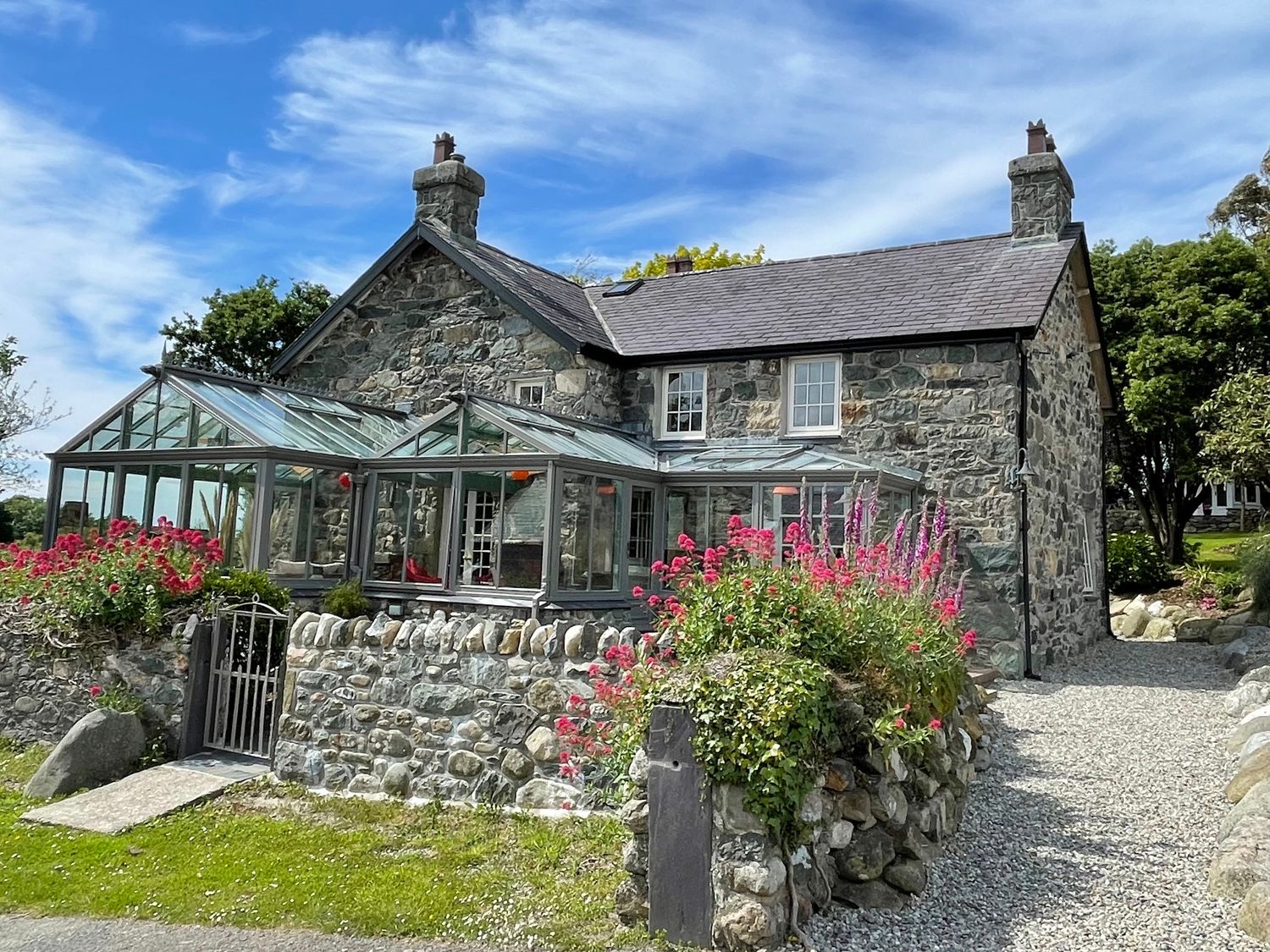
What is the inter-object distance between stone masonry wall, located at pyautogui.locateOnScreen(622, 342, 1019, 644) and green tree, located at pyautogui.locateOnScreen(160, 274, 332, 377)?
20039 mm

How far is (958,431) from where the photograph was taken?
1324 cm

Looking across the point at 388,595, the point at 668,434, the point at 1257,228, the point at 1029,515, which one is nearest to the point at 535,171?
the point at 668,434

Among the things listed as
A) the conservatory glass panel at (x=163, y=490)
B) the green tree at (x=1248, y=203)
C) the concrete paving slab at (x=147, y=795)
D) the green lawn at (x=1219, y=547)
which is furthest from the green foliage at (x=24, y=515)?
the green tree at (x=1248, y=203)

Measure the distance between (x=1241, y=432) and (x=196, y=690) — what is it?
1755 centimetres

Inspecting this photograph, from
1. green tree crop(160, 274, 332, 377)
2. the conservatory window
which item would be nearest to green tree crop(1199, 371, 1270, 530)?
the conservatory window

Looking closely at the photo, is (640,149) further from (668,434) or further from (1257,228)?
(1257,228)

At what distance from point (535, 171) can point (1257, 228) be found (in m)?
28.8

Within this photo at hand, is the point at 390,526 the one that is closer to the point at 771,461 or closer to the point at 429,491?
the point at 429,491

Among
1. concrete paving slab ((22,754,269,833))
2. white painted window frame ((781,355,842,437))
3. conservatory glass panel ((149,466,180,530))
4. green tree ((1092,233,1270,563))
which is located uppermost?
green tree ((1092,233,1270,563))

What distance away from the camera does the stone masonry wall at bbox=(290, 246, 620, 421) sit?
50.6 feet

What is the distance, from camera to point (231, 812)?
275 inches

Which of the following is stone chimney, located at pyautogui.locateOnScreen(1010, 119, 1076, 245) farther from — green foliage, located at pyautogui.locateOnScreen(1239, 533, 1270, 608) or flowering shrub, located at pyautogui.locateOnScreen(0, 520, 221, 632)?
flowering shrub, located at pyautogui.locateOnScreen(0, 520, 221, 632)

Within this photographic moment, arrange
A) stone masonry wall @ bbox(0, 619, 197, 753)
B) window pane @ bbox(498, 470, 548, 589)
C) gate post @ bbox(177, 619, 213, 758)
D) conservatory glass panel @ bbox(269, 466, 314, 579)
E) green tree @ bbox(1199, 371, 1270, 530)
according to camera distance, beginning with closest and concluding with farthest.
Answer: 1. gate post @ bbox(177, 619, 213, 758)
2. stone masonry wall @ bbox(0, 619, 197, 753)
3. window pane @ bbox(498, 470, 548, 589)
4. conservatory glass panel @ bbox(269, 466, 314, 579)
5. green tree @ bbox(1199, 371, 1270, 530)

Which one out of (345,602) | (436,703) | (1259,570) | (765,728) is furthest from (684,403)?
(765,728)
